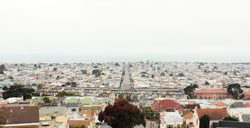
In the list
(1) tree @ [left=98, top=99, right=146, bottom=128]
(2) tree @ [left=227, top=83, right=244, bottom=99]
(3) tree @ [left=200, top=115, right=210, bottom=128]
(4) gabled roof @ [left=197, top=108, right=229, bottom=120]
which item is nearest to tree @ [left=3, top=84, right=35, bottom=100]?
(4) gabled roof @ [left=197, top=108, right=229, bottom=120]

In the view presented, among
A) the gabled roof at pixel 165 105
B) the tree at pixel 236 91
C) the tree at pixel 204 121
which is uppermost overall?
the tree at pixel 204 121

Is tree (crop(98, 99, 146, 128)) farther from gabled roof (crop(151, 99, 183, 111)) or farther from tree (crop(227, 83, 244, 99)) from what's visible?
tree (crop(227, 83, 244, 99))

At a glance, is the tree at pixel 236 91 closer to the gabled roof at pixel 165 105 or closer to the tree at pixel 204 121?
the gabled roof at pixel 165 105

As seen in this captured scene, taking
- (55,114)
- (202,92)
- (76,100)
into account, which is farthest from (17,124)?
(202,92)

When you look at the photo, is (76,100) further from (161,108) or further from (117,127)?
(117,127)

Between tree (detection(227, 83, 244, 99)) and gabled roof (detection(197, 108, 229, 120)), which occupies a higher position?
gabled roof (detection(197, 108, 229, 120))

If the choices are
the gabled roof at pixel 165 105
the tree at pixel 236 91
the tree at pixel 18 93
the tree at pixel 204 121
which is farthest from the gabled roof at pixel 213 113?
the tree at pixel 236 91

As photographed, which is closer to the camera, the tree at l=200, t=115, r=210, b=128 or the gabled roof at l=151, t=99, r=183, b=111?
the tree at l=200, t=115, r=210, b=128

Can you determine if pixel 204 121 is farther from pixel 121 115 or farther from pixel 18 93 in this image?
pixel 18 93

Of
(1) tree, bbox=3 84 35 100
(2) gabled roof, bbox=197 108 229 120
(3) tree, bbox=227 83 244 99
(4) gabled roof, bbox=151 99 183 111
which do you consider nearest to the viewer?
(2) gabled roof, bbox=197 108 229 120

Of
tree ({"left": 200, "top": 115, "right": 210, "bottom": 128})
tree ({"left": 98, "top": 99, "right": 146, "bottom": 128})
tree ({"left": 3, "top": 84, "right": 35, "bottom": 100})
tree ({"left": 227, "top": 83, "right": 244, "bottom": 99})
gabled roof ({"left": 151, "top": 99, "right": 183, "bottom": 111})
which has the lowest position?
tree ({"left": 227, "top": 83, "right": 244, "bottom": 99})

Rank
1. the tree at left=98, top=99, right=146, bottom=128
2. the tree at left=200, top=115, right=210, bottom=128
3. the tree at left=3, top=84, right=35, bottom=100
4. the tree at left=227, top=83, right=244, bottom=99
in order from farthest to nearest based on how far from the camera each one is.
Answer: the tree at left=227, top=83, right=244, bottom=99 < the tree at left=3, top=84, right=35, bottom=100 < the tree at left=200, top=115, right=210, bottom=128 < the tree at left=98, top=99, right=146, bottom=128
